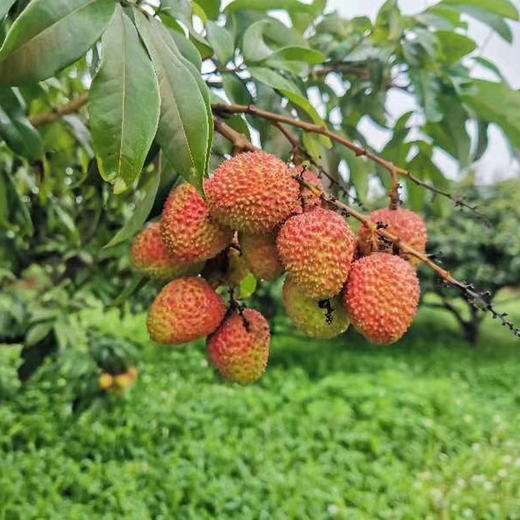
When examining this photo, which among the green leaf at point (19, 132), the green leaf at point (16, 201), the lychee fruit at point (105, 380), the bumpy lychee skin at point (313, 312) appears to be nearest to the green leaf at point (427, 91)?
the bumpy lychee skin at point (313, 312)

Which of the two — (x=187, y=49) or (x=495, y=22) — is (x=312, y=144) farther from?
(x=495, y=22)

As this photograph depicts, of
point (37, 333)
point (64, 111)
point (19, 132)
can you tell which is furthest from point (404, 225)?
point (37, 333)

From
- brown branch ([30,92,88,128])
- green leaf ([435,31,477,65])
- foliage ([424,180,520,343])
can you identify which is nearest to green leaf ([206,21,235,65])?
brown branch ([30,92,88,128])

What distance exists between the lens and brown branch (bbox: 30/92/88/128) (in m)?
1.21

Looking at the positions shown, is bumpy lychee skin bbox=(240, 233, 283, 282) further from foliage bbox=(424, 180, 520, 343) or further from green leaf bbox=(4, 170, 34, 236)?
foliage bbox=(424, 180, 520, 343)

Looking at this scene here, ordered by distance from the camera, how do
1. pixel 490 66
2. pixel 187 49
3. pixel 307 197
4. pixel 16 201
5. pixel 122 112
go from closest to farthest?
pixel 122 112 → pixel 187 49 → pixel 307 197 → pixel 490 66 → pixel 16 201

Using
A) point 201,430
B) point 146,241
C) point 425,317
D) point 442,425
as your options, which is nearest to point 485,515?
point 442,425

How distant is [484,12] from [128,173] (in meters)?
0.92

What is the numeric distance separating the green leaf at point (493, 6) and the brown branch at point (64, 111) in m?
0.64

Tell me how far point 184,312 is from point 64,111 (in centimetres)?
56

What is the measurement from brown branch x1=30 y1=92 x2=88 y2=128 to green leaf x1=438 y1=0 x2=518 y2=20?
64 centimetres

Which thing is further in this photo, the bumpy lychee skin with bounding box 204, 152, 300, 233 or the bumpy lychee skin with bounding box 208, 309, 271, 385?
the bumpy lychee skin with bounding box 208, 309, 271, 385

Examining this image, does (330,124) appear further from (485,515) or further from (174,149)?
(485,515)

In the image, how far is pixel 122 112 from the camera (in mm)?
600
